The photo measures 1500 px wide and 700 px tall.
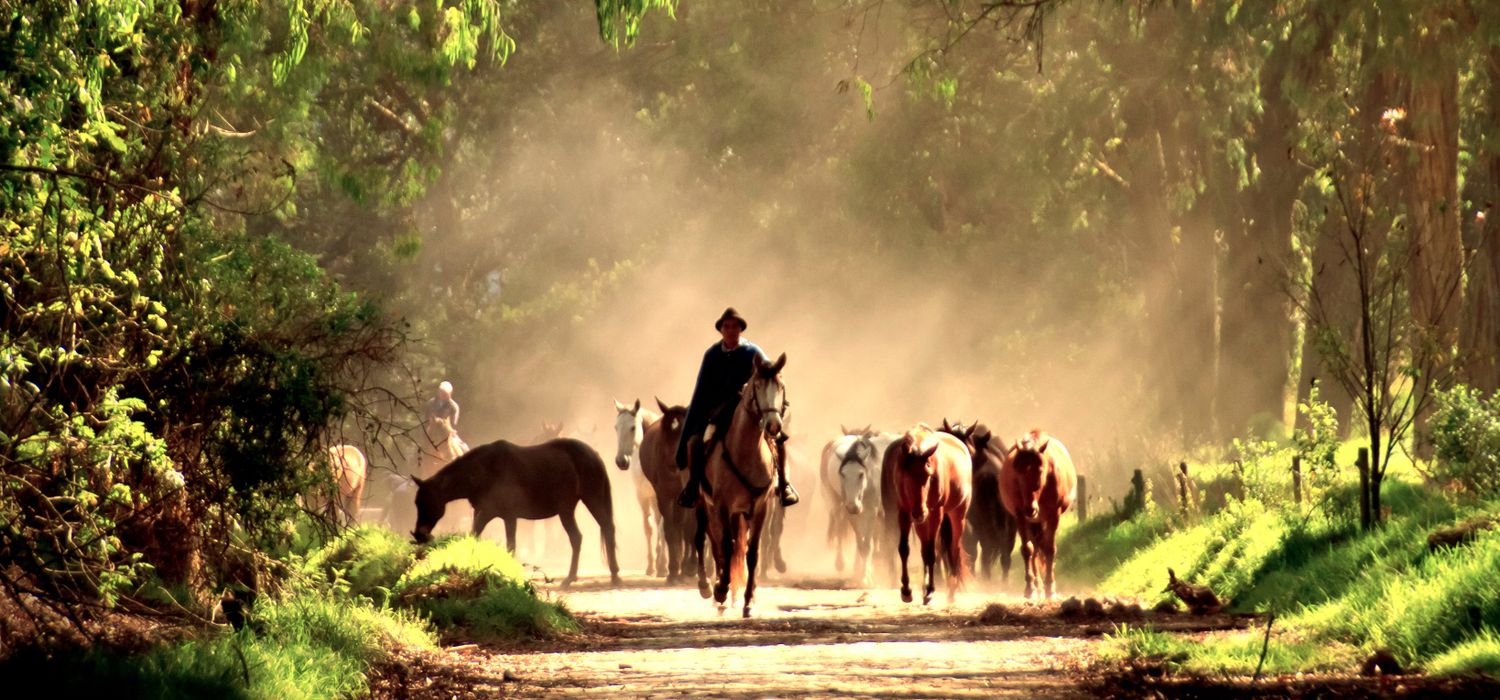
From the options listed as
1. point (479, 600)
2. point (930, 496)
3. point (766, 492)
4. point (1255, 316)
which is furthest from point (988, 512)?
point (1255, 316)

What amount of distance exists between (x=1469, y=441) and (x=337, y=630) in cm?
990

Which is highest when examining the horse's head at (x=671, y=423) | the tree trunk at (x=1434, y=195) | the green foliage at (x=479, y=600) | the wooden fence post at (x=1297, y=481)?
the tree trunk at (x=1434, y=195)

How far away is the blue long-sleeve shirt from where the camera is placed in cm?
1792

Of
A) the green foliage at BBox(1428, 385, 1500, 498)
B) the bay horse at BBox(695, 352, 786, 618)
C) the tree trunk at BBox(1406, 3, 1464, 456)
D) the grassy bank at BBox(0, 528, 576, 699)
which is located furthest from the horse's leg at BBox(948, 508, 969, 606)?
the tree trunk at BBox(1406, 3, 1464, 456)

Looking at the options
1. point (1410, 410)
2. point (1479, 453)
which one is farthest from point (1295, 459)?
point (1410, 410)

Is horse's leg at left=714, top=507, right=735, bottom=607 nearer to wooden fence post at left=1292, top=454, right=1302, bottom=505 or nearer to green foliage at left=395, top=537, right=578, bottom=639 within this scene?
green foliage at left=395, top=537, right=578, bottom=639

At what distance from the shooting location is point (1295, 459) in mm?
20031

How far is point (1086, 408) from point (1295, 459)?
33.8m

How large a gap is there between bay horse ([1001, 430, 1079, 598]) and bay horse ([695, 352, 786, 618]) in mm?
3188

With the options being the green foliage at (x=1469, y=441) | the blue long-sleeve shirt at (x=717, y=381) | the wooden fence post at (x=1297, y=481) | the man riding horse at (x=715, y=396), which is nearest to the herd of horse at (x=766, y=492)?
the man riding horse at (x=715, y=396)

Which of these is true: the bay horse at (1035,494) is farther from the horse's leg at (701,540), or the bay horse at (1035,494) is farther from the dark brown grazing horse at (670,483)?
the dark brown grazing horse at (670,483)

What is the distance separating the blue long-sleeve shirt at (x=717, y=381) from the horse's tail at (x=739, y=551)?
0.79m

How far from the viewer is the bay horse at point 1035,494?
2031 centimetres

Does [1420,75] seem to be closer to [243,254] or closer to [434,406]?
[243,254]
